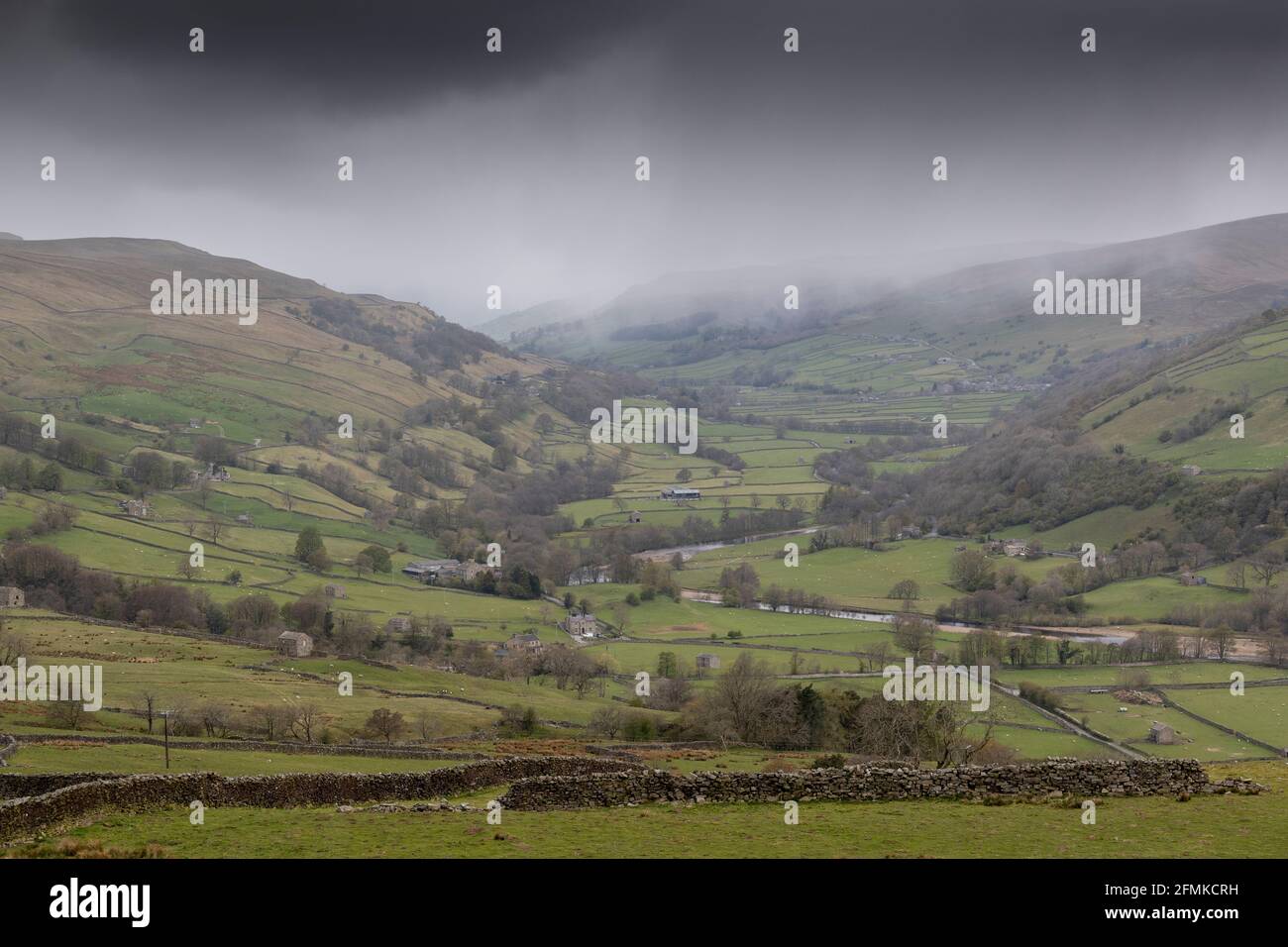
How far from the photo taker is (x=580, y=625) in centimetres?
11300

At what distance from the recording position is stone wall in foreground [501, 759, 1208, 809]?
25.3 m

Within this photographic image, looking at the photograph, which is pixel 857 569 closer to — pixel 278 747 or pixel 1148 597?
pixel 1148 597

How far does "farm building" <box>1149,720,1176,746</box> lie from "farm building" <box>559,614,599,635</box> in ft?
194

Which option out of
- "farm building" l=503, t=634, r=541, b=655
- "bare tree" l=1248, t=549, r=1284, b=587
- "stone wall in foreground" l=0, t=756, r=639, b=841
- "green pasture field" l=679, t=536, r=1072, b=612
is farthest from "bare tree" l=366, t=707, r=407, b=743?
"bare tree" l=1248, t=549, r=1284, b=587

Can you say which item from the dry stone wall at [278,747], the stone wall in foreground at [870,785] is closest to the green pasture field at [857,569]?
the dry stone wall at [278,747]

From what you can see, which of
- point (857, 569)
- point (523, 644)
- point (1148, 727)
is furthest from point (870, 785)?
point (857, 569)

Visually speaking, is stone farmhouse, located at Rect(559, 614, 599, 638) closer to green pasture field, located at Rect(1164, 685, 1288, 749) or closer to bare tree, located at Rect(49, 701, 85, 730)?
green pasture field, located at Rect(1164, 685, 1288, 749)

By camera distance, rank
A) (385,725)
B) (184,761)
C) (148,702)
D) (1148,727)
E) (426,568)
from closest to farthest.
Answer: (184,761) → (148,702) → (385,725) → (1148,727) → (426,568)

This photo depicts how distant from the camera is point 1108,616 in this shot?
114875mm

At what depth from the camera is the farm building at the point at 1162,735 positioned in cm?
6762

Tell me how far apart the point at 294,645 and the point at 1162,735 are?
65438mm

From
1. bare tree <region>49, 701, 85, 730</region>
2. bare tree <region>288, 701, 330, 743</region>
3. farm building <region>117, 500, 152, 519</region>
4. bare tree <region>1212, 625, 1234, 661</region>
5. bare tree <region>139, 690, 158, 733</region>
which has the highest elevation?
farm building <region>117, 500, 152, 519</region>

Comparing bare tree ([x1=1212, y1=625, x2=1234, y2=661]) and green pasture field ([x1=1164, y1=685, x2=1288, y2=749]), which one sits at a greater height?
bare tree ([x1=1212, y1=625, x2=1234, y2=661])
